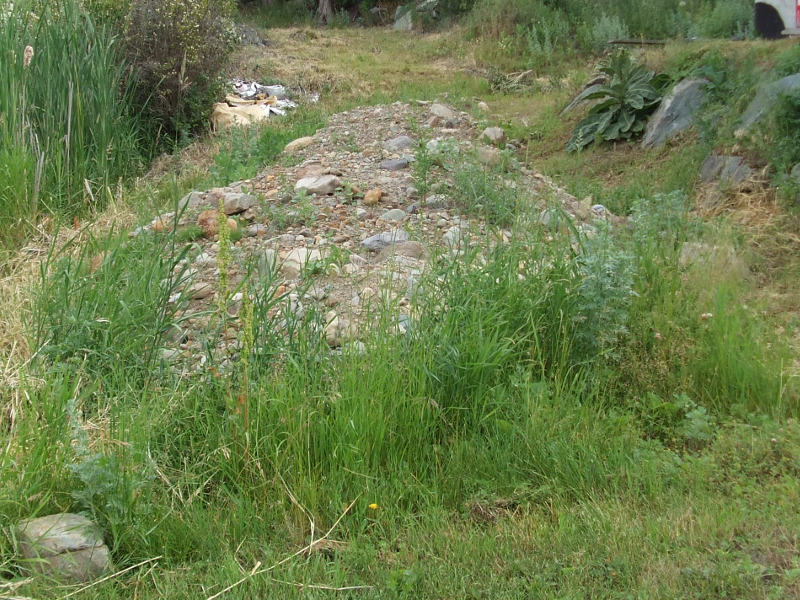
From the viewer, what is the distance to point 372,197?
6.36 metres

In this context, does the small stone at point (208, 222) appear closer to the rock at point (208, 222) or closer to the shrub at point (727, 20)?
the rock at point (208, 222)

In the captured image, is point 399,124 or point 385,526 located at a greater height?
point 399,124

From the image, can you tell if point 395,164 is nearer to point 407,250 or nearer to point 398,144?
point 398,144

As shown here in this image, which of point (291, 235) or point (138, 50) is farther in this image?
point (138, 50)

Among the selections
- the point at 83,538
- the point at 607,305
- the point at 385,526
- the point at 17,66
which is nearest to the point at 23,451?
the point at 83,538

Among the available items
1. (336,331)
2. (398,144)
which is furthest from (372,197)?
(336,331)

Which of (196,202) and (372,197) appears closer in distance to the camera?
(372,197)

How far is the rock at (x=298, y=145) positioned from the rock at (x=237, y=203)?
1769 millimetres

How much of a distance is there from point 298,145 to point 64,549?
18.8 feet

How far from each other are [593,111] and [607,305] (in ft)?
16.2

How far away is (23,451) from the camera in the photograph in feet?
10.5

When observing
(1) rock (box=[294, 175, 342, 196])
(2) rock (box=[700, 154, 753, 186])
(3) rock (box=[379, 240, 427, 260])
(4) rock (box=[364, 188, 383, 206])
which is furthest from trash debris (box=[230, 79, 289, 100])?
(3) rock (box=[379, 240, 427, 260])

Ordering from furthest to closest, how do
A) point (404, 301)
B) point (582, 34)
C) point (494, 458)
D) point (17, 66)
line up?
point (582, 34), point (17, 66), point (404, 301), point (494, 458)

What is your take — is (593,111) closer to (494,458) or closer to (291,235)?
(291,235)
